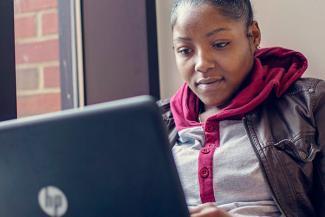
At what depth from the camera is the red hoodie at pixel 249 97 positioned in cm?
90

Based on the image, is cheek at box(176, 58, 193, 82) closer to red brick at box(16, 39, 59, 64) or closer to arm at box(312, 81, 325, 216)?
arm at box(312, 81, 325, 216)

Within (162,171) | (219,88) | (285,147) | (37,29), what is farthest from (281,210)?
(37,29)

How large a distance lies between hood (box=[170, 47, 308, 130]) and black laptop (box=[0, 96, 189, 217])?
1.59 feet

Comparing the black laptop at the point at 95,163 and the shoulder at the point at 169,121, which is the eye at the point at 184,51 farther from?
the black laptop at the point at 95,163

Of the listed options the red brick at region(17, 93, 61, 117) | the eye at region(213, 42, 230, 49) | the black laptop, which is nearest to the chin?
the eye at region(213, 42, 230, 49)

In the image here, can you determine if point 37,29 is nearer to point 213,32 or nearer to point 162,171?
point 213,32

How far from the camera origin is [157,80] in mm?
1354

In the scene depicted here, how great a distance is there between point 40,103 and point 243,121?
55cm

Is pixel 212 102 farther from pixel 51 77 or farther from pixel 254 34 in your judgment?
pixel 51 77

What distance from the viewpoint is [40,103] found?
121 centimetres

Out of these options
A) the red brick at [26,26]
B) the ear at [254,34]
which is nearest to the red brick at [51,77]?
the red brick at [26,26]

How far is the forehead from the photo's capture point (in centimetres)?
93

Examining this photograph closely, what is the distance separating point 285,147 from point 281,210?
114mm

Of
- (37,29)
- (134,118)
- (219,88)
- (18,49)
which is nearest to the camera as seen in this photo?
(134,118)
